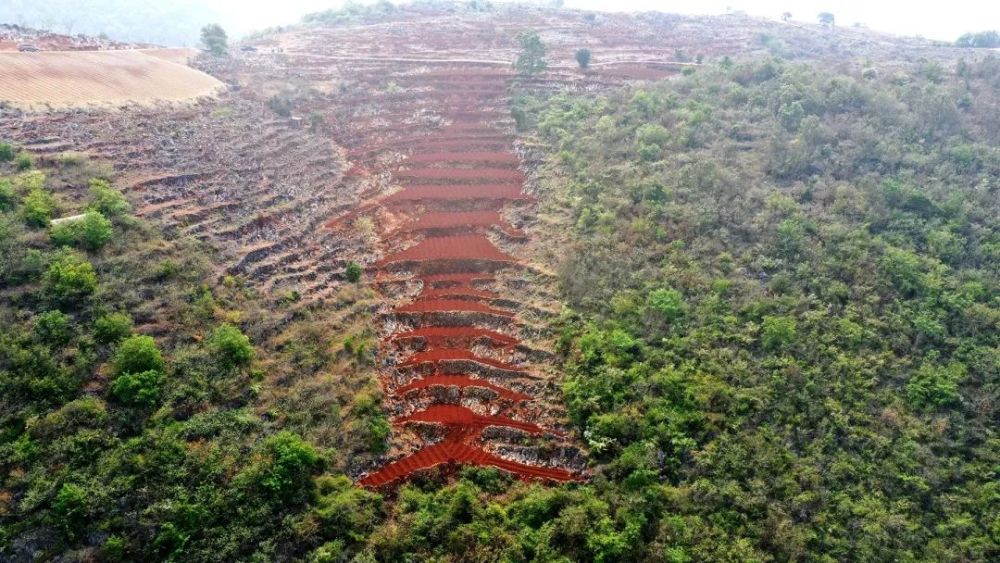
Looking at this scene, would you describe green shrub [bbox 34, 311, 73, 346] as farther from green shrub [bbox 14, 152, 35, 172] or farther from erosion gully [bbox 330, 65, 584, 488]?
erosion gully [bbox 330, 65, 584, 488]

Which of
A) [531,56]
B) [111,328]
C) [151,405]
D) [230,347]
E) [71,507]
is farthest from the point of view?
[531,56]

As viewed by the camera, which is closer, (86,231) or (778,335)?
(86,231)

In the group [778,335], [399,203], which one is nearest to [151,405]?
[399,203]

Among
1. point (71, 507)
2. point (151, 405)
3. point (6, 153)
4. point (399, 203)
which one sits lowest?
point (71, 507)

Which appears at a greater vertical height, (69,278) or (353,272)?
(69,278)

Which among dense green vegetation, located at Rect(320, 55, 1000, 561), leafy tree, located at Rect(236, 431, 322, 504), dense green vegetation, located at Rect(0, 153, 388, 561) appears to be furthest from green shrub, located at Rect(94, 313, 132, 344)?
dense green vegetation, located at Rect(320, 55, 1000, 561)

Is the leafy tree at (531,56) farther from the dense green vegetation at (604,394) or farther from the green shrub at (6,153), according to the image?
the green shrub at (6,153)

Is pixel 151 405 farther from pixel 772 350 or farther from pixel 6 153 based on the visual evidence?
pixel 772 350
